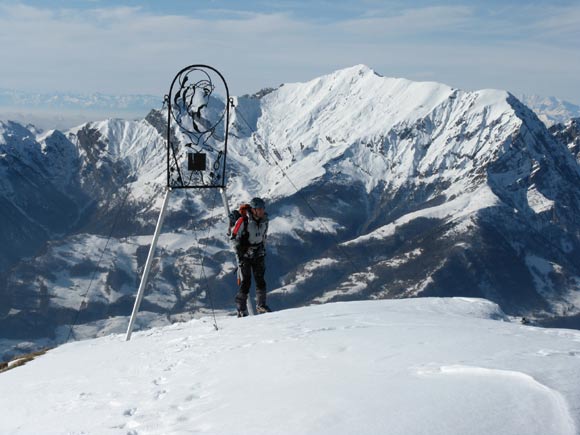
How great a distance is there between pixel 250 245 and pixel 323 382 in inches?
526

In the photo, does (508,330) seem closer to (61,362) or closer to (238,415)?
(238,415)

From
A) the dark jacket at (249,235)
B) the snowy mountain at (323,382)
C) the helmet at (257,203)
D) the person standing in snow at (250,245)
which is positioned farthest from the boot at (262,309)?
the snowy mountain at (323,382)

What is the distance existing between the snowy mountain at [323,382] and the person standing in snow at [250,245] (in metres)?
4.68

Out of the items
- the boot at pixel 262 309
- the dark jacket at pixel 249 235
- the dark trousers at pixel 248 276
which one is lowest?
the boot at pixel 262 309

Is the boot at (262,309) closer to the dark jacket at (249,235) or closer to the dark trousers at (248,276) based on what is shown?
the dark trousers at (248,276)

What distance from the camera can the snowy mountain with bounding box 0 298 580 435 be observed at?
1222cm

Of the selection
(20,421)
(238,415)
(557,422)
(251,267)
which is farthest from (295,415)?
(251,267)

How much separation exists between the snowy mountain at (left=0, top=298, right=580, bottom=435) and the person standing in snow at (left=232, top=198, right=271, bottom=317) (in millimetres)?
4676

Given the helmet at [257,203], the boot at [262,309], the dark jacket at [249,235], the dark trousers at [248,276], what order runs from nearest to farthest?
the helmet at [257,203], the dark jacket at [249,235], the dark trousers at [248,276], the boot at [262,309]

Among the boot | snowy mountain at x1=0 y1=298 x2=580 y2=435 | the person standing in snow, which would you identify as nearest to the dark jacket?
the person standing in snow

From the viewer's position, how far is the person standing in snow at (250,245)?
26.9 m

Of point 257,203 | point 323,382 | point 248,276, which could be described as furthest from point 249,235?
point 323,382

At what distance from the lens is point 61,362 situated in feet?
75.9

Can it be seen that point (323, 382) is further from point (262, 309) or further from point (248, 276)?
point (262, 309)
